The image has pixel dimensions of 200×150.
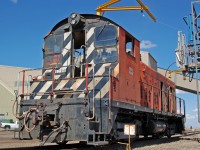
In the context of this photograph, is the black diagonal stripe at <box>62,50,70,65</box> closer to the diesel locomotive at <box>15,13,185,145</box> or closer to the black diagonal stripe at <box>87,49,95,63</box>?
the diesel locomotive at <box>15,13,185,145</box>

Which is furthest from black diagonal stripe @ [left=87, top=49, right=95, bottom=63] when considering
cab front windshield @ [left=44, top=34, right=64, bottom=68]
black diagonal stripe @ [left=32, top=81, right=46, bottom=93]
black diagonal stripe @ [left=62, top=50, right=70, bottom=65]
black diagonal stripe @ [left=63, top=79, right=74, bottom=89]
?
black diagonal stripe @ [left=32, top=81, right=46, bottom=93]

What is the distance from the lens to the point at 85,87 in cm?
847

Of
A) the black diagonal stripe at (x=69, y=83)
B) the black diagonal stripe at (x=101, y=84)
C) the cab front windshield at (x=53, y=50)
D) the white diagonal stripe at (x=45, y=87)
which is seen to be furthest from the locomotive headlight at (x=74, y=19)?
the black diagonal stripe at (x=101, y=84)

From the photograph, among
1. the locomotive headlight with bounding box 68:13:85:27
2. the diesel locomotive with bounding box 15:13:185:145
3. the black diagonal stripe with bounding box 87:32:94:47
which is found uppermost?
the locomotive headlight with bounding box 68:13:85:27

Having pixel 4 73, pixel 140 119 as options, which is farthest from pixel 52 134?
pixel 4 73

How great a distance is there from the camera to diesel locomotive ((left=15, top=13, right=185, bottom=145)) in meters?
7.96

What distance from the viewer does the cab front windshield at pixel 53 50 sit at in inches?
384

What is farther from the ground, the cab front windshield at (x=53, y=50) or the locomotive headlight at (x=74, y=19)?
the locomotive headlight at (x=74, y=19)

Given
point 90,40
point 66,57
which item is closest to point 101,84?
point 90,40

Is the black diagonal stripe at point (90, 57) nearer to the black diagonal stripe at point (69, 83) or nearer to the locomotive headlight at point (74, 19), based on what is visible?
the black diagonal stripe at point (69, 83)

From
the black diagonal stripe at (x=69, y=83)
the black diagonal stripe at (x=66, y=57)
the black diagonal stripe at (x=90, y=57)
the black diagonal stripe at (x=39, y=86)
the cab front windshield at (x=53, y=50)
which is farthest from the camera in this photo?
the cab front windshield at (x=53, y=50)

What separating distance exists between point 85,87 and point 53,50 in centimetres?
215

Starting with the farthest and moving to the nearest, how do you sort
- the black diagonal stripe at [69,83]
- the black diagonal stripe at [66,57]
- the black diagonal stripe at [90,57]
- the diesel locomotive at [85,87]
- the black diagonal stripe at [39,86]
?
the black diagonal stripe at [66,57] → the black diagonal stripe at [39,86] → the black diagonal stripe at [90,57] → the black diagonal stripe at [69,83] → the diesel locomotive at [85,87]

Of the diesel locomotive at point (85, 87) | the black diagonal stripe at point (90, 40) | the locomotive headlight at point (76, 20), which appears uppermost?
the locomotive headlight at point (76, 20)
